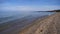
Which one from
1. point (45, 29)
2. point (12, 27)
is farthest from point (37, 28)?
point (12, 27)

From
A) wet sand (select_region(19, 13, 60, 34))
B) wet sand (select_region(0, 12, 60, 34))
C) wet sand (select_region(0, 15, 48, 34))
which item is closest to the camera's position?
wet sand (select_region(19, 13, 60, 34))

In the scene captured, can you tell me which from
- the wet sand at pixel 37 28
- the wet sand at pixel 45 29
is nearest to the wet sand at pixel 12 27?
the wet sand at pixel 37 28

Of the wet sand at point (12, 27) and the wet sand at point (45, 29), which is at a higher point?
the wet sand at point (45, 29)

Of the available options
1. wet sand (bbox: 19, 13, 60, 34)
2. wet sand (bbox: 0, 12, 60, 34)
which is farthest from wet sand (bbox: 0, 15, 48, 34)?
wet sand (bbox: 19, 13, 60, 34)

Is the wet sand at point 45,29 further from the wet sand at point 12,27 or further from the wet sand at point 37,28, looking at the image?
the wet sand at point 12,27

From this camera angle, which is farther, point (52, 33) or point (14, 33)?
point (14, 33)

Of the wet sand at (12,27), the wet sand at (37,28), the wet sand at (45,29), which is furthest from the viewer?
the wet sand at (12,27)

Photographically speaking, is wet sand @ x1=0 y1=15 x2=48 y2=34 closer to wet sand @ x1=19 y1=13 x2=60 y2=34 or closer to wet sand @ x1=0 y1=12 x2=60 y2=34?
wet sand @ x1=0 y1=12 x2=60 y2=34

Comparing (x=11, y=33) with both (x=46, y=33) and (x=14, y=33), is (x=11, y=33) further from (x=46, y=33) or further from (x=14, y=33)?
(x=46, y=33)

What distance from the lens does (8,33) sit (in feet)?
35.5

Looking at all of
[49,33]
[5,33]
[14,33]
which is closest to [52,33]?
[49,33]

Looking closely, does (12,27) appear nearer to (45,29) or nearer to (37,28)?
(37,28)

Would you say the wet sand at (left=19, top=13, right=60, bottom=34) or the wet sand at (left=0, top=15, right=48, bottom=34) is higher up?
the wet sand at (left=19, top=13, right=60, bottom=34)

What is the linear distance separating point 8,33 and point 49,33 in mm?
4404
